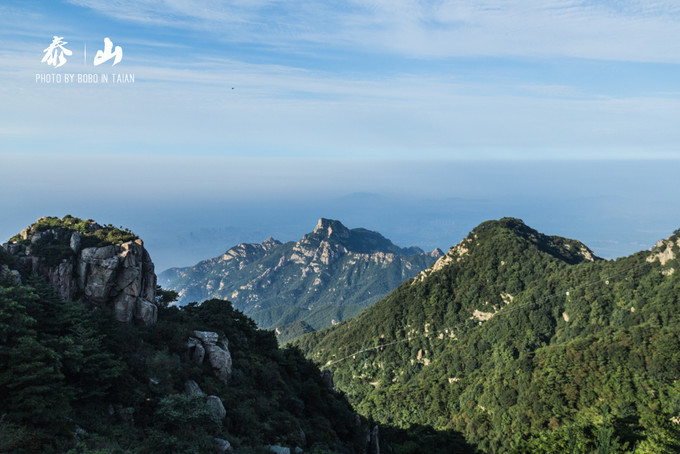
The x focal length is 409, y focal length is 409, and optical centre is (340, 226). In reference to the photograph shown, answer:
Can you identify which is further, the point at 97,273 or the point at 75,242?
the point at 75,242

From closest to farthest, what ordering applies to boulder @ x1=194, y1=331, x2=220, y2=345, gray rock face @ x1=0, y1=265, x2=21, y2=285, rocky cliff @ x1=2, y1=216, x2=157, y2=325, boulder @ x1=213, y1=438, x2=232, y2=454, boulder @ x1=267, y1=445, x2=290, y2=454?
boulder @ x1=213, y1=438, x2=232, y2=454, boulder @ x1=267, y1=445, x2=290, y2=454, gray rock face @ x1=0, y1=265, x2=21, y2=285, rocky cliff @ x1=2, y1=216, x2=157, y2=325, boulder @ x1=194, y1=331, x2=220, y2=345


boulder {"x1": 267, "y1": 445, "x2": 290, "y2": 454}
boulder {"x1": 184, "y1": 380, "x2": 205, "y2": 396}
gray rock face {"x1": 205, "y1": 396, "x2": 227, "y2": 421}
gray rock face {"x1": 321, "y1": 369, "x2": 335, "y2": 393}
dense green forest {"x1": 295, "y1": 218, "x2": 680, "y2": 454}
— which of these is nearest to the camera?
boulder {"x1": 267, "y1": 445, "x2": 290, "y2": 454}

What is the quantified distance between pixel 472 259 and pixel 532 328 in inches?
1364

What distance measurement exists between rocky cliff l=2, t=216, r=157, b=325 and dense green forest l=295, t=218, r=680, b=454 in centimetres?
3161

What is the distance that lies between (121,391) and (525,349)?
223ft

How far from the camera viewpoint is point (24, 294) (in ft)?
72.8

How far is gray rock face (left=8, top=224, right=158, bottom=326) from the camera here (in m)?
30.3

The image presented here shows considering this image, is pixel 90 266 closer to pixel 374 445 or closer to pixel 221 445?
pixel 221 445

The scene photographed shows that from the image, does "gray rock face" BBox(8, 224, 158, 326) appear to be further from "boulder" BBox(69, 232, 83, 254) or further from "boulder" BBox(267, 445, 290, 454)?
"boulder" BBox(267, 445, 290, 454)

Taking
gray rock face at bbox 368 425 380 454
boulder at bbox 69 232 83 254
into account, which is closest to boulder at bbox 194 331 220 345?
boulder at bbox 69 232 83 254

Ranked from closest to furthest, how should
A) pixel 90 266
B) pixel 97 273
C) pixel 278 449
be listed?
pixel 278 449 → pixel 97 273 → pixel 90 266

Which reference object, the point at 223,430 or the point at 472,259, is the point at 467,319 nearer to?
the point at 472,259

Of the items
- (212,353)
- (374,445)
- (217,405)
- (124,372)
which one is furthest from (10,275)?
(374,445)

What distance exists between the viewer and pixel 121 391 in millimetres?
22234
